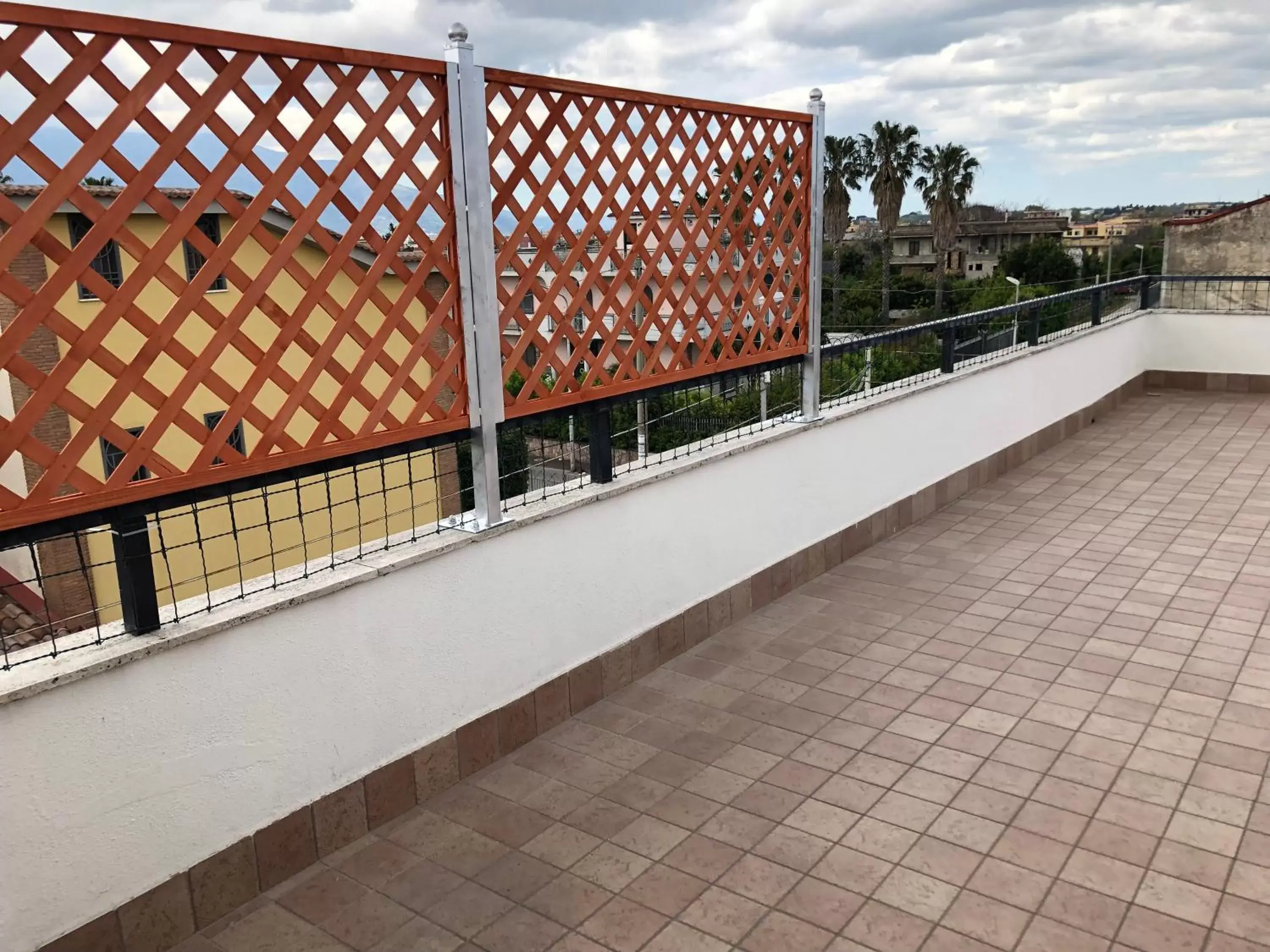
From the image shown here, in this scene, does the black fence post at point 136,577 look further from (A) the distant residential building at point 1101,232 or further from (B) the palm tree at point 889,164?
(B) the palm tree at point 889,164

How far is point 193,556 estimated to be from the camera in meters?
2.95

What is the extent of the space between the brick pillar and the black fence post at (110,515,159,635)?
0.24 ft

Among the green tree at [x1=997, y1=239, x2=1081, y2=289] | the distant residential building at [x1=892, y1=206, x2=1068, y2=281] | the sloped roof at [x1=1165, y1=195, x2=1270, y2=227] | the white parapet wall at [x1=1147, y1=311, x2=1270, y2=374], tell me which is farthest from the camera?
the green tree at [x1=997, y1=239, x2=1081, y2=289]

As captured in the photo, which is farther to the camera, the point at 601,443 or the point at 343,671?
the point at 601,443

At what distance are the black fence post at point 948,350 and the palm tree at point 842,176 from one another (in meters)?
31.2

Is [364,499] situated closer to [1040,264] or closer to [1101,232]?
[1040,264]

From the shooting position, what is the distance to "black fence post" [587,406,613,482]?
3.62 m

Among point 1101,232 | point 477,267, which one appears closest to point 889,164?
point 1101,232

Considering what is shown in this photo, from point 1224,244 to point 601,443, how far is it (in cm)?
2071

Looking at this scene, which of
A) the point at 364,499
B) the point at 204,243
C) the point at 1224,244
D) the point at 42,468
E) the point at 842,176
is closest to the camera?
the point at 42,468

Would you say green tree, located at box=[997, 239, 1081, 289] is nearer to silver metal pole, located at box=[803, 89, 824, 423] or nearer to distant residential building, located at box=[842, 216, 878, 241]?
distant residential building, located at box=[842, 216, 878, 241]

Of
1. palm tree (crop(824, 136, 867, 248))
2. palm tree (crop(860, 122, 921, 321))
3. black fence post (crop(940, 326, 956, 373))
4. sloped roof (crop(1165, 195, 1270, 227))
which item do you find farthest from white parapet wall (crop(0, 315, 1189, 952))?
palm tree (crop(860, 122, 921, 321))

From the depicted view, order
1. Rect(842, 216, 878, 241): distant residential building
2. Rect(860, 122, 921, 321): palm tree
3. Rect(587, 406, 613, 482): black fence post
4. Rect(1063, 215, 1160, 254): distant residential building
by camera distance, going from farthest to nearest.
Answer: Rect(1063, 215, 1160, 254): distant residential building → Rect(842, 216, 878, 241): distant residential building → Rect(860, 122, 921, 321): palm tree → Rect(587, 406, 613, 482): black fence post

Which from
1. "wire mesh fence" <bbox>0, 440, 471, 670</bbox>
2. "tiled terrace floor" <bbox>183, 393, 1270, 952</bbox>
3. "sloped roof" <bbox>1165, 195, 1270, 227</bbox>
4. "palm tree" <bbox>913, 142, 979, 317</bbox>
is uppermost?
"palm tree" <bbox>913, 142, 979, 317</bbox>
